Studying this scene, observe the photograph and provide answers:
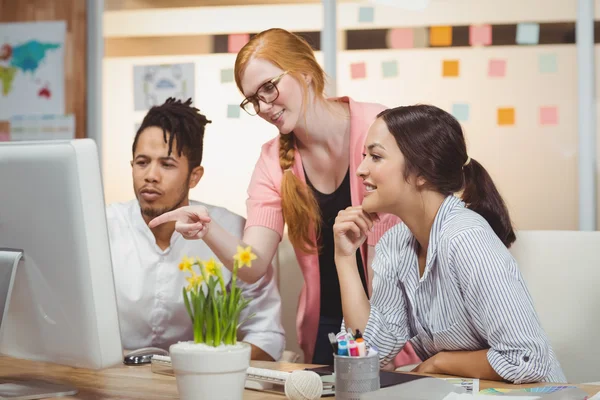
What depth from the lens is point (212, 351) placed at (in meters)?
0.99

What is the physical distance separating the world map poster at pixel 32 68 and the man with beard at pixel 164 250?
1556 millimetres

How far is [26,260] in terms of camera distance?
1152mm

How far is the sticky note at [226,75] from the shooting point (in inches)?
138

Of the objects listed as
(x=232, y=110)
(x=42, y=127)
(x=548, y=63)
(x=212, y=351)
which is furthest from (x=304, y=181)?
(x=42, y=127)

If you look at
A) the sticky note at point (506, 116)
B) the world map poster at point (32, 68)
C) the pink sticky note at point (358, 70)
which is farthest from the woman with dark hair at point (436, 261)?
the world map poster at point (32, 68)

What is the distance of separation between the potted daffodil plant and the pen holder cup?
16cm

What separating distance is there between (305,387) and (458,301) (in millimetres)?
502

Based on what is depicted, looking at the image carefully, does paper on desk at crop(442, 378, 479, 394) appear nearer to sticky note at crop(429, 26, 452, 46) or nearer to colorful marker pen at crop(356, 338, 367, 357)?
colorful marker pen at crop(356, 338, 367, 357)

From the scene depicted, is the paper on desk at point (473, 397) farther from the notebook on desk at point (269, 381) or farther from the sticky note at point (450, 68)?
the sticky note at point (450, 68)

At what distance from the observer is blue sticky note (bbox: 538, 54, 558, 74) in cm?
317

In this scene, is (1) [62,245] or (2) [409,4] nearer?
(1) [62,245]

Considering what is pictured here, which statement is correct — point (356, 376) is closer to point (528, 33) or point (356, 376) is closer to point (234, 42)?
point (528, 33)

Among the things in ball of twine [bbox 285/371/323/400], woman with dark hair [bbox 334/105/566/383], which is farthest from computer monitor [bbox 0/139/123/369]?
woman with dark hair [bbox 334/105/566/383]

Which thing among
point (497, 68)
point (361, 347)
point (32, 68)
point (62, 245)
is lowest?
point (361, 347)
